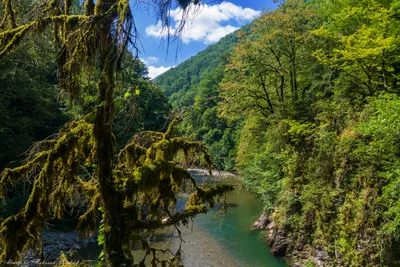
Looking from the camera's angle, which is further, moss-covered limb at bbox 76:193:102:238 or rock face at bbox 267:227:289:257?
rock face at bbox 267:227:289:257

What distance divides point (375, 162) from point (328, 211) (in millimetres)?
2388

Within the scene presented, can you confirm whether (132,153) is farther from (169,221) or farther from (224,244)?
(224,244)

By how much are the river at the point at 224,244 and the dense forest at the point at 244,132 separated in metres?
1.08

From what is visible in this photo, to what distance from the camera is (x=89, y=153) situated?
3105 mm

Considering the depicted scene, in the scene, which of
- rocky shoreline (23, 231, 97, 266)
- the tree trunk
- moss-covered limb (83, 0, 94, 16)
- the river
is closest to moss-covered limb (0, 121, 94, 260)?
the tree trunk

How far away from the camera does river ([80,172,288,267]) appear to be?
12.4 m

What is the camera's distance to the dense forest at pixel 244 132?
9.68ft

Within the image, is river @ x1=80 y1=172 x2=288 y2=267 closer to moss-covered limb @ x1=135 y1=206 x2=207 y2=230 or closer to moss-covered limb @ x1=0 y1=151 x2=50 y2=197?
moss-covered limb @ x1=135 y1=206 x2=207 y2=230

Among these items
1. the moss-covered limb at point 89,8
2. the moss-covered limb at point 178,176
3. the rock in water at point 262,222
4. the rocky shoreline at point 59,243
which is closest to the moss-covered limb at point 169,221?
the moss-covered limb at point 178,176

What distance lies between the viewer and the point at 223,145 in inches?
1661

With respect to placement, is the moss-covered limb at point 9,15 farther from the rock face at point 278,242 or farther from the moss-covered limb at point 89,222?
the rock face at point 278,242

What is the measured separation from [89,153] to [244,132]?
16.3 metres

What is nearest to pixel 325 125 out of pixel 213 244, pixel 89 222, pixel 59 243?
pixel 213 244

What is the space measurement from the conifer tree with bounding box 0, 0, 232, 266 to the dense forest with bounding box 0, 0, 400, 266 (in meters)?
0.01
